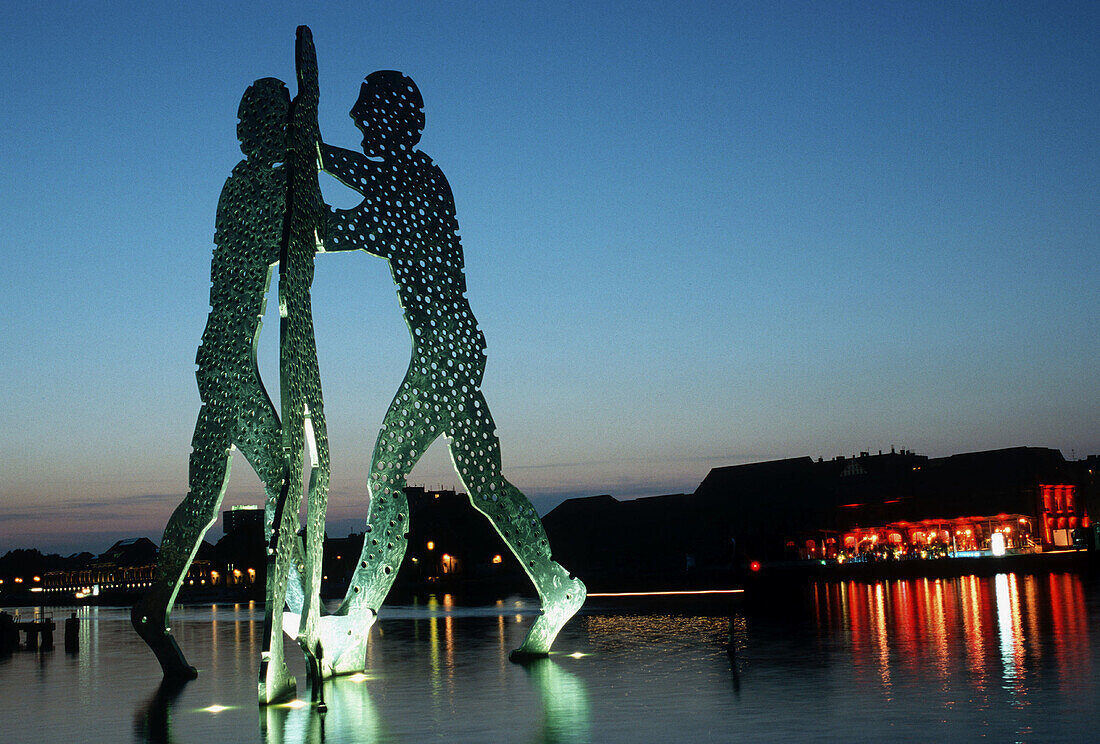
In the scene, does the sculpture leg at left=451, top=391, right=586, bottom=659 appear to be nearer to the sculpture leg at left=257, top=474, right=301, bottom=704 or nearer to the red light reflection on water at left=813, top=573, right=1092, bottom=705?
the sculpture leg at left=257, top=474, right=301, bottom=704

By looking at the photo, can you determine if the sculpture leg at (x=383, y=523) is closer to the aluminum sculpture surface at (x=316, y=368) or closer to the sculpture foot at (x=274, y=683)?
the aluminum sculpture surface at (x=316, y=368)

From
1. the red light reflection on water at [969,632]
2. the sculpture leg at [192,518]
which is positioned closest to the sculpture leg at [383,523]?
the sculpture leg at [192,518]

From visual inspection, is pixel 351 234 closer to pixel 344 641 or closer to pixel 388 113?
pixel 388 113

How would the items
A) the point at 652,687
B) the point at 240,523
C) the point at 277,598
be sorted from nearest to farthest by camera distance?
the point at 277,598 < the point at 652,687 < the point at 240,523

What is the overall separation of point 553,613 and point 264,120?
655 centimetres

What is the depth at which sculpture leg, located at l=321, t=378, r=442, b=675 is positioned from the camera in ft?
40.1

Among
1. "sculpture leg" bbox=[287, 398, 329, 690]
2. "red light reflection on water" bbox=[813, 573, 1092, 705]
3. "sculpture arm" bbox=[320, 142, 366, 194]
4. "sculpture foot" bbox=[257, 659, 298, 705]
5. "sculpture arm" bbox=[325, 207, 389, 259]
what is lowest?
"red light reflection on water" bbox=[813, 573, 1092, 705]

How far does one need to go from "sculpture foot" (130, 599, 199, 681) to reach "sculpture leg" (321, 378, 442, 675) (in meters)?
2.06

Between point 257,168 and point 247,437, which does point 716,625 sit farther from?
point 257,168

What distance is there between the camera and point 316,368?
1166cm

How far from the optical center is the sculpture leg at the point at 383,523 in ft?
40.1

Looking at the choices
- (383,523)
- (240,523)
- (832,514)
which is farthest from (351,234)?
(240,523)

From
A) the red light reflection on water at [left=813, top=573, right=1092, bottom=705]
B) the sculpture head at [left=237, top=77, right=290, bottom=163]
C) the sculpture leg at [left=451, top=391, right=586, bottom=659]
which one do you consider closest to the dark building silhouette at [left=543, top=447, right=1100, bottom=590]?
the red light reflection on water at [left=813, top=573, right=1092, bottom=705]

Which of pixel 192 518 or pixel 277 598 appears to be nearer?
pixel 277 598
